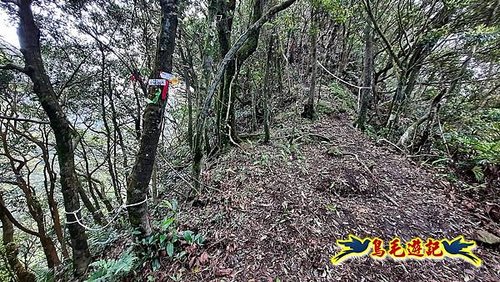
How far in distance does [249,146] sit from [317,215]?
2295 millimetres

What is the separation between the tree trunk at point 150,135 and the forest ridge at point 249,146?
0.02 metres


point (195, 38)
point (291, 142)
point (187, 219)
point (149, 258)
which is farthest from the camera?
point (195, 38)

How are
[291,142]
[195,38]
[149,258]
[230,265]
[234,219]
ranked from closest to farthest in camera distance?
1. [230,265]
2. [149,258]
3. [234,219]
4. [291,142]
5. [195,38]

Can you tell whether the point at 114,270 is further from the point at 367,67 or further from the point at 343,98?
the point at 343,98

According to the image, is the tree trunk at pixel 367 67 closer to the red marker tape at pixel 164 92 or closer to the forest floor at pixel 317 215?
the forest floor at pixel 317 215

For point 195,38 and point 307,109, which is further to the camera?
point 307,109

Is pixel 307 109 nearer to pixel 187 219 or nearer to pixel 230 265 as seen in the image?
pixel 187 219

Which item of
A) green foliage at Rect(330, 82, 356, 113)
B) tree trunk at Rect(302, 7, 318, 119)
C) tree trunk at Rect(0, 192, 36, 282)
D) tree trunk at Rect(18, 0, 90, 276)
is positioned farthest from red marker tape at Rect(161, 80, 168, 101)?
tree trunk at Rect(0, 192, 36, 282)

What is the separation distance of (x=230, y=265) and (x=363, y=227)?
5.64 feet

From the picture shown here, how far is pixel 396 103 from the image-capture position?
6102 millimetres

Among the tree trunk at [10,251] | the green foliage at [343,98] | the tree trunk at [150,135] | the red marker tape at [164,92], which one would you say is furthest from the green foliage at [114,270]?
the green foliage at [343,98]

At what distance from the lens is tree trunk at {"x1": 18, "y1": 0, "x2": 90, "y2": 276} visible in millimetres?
3150

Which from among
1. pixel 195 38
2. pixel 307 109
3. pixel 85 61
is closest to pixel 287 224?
pixel 307 109

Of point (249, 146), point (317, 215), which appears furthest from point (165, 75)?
point (249, 146)
